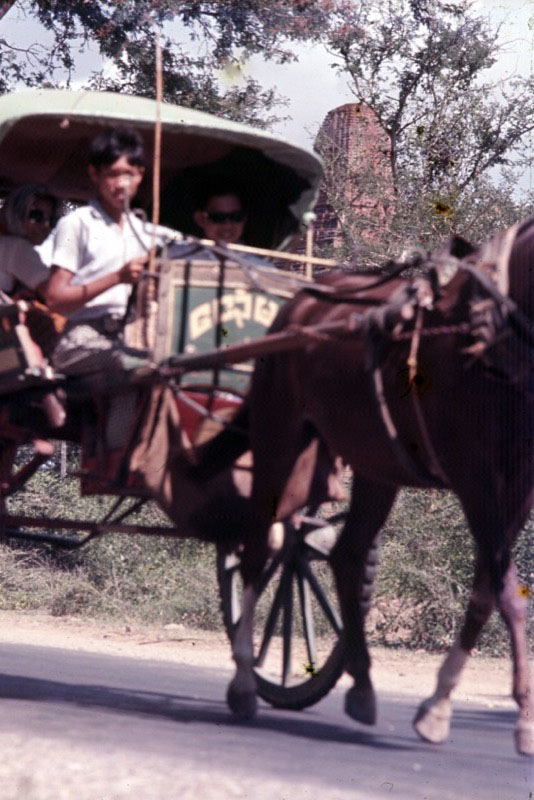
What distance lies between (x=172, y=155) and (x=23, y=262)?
1102 mm

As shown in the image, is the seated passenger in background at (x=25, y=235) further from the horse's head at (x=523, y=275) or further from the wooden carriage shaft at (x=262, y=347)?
the horse's head at (x=523, y=275)

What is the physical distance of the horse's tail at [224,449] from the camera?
24.0 ft

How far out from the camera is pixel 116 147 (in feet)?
24.0

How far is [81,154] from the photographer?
834 cm

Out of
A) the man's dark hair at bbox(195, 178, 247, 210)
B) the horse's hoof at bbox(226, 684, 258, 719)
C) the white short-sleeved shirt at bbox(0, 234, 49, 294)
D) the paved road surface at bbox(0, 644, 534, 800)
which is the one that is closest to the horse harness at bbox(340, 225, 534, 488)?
the paved road surface at bbox(0, 644, 534, 800)

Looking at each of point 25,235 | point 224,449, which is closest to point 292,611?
point 224,449

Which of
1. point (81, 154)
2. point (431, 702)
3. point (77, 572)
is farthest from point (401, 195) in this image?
point (431, 702)

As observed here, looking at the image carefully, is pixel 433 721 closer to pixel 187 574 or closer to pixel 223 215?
pixel 223 215

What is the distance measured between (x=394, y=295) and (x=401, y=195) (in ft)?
33.4

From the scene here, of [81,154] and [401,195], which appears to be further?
[401,195]

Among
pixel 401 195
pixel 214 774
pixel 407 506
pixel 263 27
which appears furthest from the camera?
pixel 401 195

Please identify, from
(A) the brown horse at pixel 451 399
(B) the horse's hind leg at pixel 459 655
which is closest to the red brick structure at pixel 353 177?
(A) the brown horse at pixel 451 399

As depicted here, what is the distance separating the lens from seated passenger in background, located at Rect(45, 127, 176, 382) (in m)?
7.19

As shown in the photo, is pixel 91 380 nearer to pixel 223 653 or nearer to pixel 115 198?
pixel 115 198
